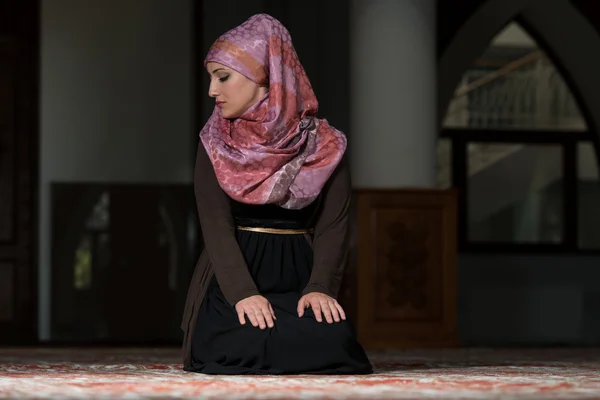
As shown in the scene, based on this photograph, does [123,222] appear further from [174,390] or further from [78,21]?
[174,390]

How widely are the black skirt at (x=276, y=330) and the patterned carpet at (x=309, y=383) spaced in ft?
0.32

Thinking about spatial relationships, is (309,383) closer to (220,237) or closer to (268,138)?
(220,237)

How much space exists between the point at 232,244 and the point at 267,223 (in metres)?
0.17

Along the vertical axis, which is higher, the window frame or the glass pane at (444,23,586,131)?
the glass pane at (444,23,586,131)

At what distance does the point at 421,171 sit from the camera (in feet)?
22.0

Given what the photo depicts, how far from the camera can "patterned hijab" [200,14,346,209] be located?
3.60 metres

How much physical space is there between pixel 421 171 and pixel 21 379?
3597 millimetres

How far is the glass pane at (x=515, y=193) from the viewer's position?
878cm

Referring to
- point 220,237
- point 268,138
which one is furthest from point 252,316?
point 268,138

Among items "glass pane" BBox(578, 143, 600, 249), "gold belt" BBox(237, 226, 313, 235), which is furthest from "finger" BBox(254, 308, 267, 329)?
"glass pane" BBox(578, 143, 600, 249)

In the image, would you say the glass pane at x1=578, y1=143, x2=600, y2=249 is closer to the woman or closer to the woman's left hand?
the woman

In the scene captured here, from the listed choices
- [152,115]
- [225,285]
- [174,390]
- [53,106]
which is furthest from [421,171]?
[174,390]

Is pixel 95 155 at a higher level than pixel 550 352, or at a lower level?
higher

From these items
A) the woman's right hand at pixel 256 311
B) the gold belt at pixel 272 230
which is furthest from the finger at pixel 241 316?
the gold belt at pixel 272 230
